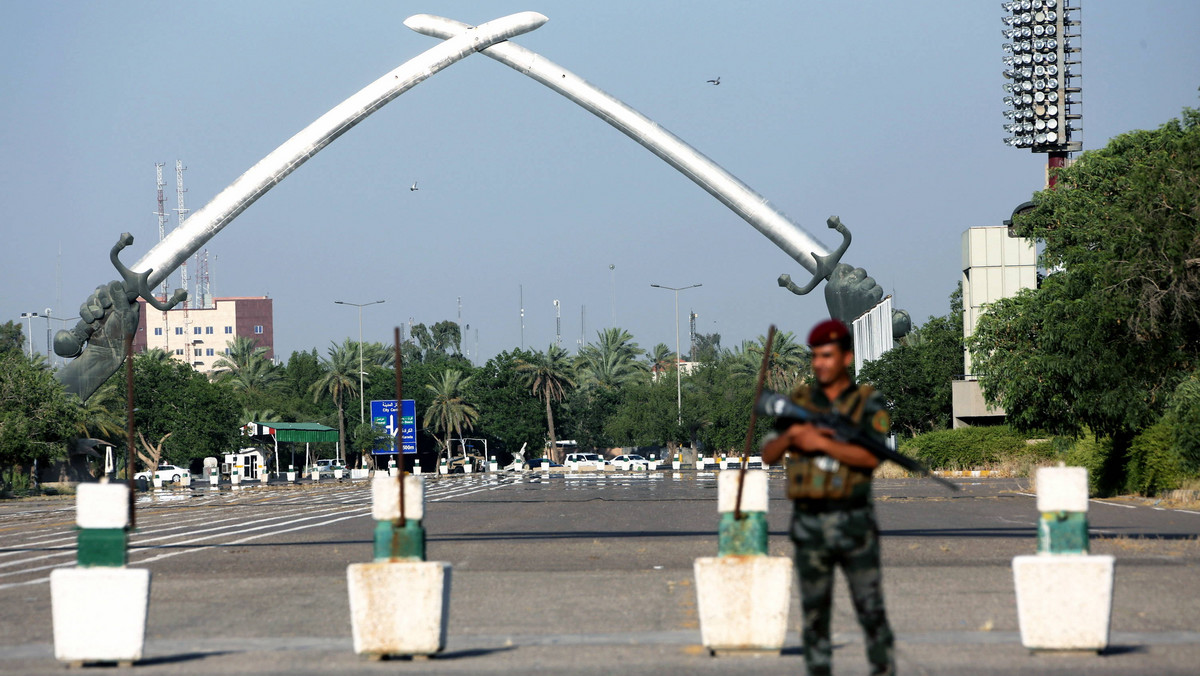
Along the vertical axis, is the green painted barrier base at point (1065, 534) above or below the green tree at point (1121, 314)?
below

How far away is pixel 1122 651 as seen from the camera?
8.60 m

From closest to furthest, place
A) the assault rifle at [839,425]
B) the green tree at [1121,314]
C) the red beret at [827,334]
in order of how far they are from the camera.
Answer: the assault rifle at [839,425] → the red beret at [827,334] → the green tree at [1121,314]

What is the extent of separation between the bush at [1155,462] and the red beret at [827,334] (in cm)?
2370

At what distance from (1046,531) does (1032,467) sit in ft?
134

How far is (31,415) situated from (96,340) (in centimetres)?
2851

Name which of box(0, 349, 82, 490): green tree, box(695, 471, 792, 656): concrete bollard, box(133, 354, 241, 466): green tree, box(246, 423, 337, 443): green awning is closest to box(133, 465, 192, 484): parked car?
box(246, 423, 337, 443): green awning

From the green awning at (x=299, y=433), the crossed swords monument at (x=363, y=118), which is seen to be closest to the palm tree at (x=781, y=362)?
the green awning at (x=299, y=433)

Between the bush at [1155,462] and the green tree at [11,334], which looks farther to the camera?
the green tree at [11,334]

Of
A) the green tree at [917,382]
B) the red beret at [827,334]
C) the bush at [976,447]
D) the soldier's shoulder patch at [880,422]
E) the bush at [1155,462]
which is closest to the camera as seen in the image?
the soldier's shoulder patch at [880,422]

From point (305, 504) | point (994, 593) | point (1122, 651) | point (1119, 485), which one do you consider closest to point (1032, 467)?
→ point (1119, 485)

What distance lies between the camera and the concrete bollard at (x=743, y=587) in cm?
830

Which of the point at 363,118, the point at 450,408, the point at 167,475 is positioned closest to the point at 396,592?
the point at 363,118

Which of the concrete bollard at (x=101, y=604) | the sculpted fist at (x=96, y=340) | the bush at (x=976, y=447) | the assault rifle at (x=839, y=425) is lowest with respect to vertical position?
the bush at (x=976, y=447)

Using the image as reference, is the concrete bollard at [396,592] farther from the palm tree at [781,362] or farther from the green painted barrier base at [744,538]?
the palm tree at [781,362]
